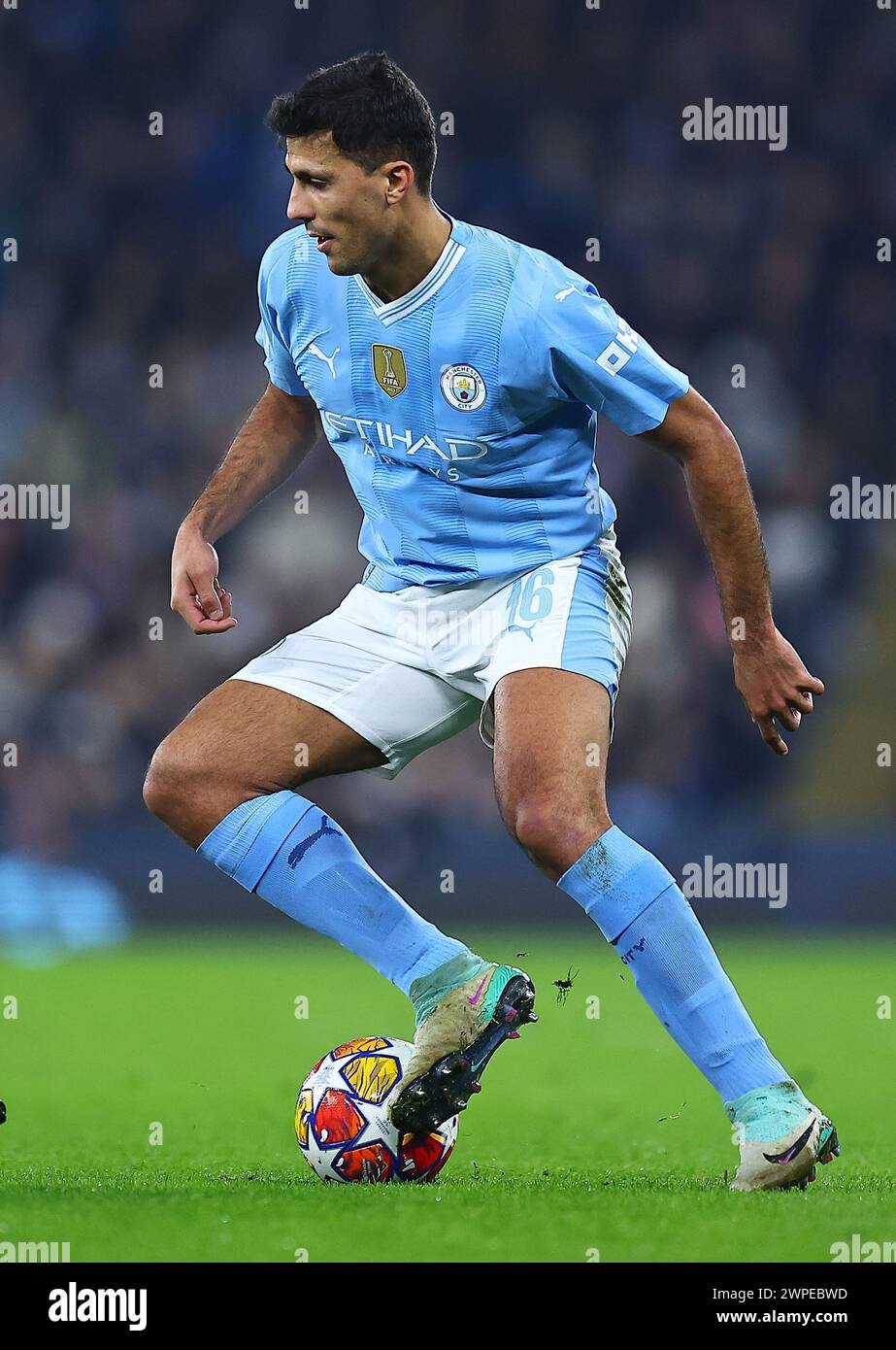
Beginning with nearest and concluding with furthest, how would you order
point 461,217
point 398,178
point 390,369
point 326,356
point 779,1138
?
point 779,1138 → point 398,178 → point 390,369 → point 326,356 → point 461,217

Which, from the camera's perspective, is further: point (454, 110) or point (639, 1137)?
point (454, 110)

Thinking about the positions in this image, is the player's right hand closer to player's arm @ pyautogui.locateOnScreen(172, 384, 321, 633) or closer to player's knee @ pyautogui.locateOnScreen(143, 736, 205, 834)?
player's arm @ pyautogui.locateOnScreen(172, 384, 321, 633)

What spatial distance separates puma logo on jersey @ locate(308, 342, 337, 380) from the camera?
157 inches

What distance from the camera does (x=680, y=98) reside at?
1061 centimetres

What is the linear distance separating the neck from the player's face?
0.08m

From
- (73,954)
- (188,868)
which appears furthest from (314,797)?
(73,954)

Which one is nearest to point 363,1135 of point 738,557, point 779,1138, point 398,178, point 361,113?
point 779,1138

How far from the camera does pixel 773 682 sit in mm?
3648

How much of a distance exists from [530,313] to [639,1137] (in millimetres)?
1838

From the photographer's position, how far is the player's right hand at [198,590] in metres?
3.93

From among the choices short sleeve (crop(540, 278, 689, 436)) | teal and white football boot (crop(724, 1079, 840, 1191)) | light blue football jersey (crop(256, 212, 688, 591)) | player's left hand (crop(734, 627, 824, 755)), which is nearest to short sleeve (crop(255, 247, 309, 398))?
light blue football jersey (crop(256, 212, 688, 591))

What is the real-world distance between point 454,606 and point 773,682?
702 mm

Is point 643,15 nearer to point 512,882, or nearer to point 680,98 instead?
point 680,98

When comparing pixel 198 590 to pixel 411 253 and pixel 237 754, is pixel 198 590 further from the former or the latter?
pixel 411 253
